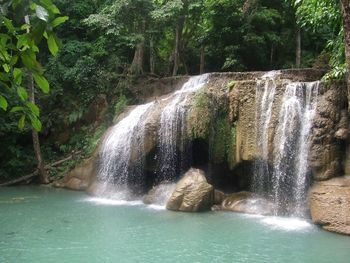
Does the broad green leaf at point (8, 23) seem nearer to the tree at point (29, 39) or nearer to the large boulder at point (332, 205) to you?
the tree at point (29, 39)

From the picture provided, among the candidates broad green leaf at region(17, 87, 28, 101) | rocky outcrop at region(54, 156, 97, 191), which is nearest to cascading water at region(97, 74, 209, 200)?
rocky outcrop at region(54, 156, 97, 191)

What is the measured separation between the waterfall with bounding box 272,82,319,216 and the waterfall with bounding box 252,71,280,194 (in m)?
0.27

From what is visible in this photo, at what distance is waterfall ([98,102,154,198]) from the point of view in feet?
42.0

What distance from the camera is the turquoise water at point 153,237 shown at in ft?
23.5

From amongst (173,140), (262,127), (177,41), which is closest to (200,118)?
(173,140)

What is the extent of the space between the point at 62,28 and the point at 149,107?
9.05 m

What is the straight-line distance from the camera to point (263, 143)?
1100cm

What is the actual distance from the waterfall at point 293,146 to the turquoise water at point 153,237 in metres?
1.10

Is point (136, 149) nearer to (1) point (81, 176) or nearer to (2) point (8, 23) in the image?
(1) point (81, 176)

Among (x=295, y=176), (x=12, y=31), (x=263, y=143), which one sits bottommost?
(x=295, y=176)

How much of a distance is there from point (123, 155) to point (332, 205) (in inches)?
257

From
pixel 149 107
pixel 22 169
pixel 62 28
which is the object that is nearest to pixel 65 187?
pixel 22 169

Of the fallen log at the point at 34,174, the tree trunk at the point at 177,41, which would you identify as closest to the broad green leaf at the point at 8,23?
the fallen log at the point at 34,174

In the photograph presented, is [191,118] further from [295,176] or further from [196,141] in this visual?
[295,176]
